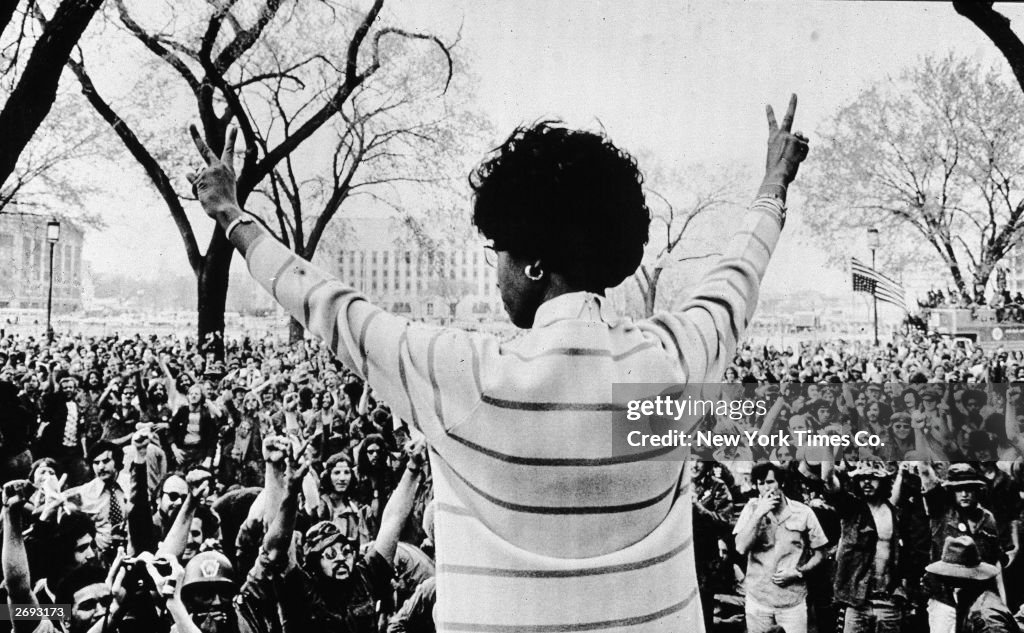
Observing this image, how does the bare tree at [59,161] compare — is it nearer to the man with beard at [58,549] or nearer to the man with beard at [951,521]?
the man with beard at [58,549]

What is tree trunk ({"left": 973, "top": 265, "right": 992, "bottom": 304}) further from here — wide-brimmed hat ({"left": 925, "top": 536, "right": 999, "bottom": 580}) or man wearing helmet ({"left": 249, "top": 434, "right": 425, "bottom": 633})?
man wearing helmet ({"left": 249, "top": 434, "right": 425, "bottom": 633})

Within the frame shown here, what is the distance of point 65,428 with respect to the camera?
302 cm

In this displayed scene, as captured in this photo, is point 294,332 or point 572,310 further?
point 294,332

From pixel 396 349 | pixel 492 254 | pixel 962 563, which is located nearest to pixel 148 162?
pixel 492 254

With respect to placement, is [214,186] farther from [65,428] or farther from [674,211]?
[65,428]

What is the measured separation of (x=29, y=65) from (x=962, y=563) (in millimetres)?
3799

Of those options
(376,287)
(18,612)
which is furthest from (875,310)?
(18,612)

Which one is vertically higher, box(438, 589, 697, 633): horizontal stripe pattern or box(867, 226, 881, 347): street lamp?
box(867, 226, 881, 347): street lamp

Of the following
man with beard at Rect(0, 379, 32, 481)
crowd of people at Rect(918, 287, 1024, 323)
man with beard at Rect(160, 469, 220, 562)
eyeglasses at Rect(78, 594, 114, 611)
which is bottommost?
eyeglasses at Rect(78, 594, 114, 611)

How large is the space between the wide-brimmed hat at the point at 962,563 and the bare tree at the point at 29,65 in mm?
3639

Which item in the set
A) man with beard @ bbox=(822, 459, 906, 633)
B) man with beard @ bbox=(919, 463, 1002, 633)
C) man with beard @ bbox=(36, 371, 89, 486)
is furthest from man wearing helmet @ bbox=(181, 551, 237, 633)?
man with beard @ bbox=(919, 463, 1002, 633)

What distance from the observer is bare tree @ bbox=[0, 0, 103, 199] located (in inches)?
110

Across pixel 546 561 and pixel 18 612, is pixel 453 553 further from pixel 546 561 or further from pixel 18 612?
pixel 18 612

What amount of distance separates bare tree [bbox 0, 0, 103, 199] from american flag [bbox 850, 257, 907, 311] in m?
2.94
